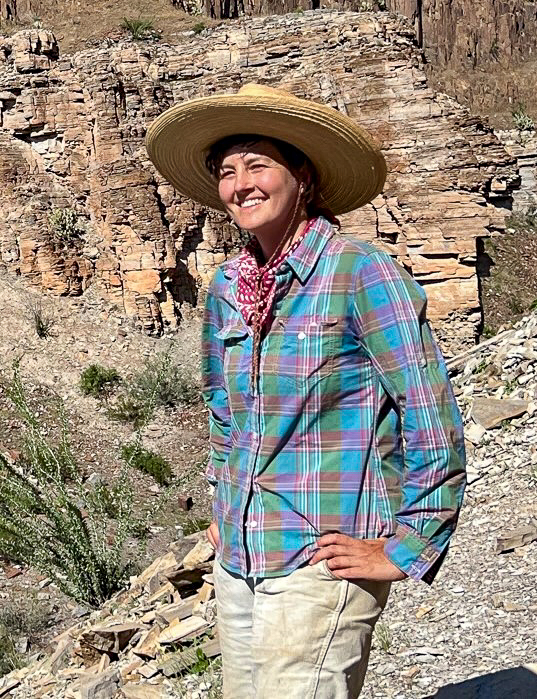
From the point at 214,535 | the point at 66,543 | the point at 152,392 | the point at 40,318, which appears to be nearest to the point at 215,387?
the point at 214,535

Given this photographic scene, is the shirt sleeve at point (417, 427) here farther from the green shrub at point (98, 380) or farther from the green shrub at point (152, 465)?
the green shrub at point (98, 380)

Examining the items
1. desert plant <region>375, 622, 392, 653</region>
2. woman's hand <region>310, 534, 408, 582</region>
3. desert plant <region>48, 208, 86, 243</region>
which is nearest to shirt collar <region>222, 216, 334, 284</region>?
woman's hand <region>310, 534, 408, 582</region>

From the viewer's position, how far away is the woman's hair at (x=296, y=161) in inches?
84.8

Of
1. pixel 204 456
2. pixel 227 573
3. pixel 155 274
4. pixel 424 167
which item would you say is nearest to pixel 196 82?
pixel 155 274

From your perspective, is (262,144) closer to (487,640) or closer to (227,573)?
(227,573)

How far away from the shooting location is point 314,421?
6.67ft

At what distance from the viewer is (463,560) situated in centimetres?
500

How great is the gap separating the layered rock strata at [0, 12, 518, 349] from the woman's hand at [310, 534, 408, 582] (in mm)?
11795

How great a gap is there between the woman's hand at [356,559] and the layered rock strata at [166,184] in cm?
1179

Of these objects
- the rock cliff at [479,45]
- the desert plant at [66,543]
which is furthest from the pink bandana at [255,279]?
the rock cliff at [479,45]

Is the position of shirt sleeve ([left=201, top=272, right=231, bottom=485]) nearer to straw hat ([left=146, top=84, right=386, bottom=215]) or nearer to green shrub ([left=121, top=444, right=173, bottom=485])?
straw hat ([left=146, top=84, right=386, bottom=215])

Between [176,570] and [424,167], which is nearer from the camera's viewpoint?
[176,570]

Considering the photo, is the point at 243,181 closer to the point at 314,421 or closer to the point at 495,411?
the point at 314,421

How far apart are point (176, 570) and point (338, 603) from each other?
401 centimetres
